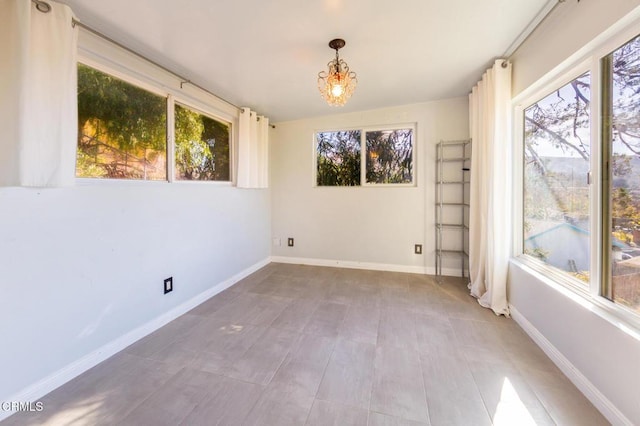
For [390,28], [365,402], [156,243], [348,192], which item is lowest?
[365,402]

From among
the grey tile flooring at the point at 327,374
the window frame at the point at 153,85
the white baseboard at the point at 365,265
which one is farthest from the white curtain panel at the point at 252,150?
the grey tile flooring at the point at 327,374

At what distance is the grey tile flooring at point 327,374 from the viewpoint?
1.40 m

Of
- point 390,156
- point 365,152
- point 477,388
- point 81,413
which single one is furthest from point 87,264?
point 390,156

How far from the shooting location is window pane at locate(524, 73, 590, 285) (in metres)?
1.74

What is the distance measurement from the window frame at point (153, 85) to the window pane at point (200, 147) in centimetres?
7

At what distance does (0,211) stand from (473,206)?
379 cm

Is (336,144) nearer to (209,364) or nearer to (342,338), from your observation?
(342,338)

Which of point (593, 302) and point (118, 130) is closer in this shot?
point (593, 302)

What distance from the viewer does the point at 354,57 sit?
231 cm

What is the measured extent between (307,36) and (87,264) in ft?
7.32

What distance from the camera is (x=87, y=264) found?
5.87 ft

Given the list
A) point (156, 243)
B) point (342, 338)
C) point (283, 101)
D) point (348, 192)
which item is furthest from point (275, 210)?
point (342, 338)

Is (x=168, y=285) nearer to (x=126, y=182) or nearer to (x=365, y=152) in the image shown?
→ (x=126, y=182)

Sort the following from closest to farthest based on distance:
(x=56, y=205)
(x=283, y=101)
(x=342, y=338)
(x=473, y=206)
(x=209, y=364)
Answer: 1. (x=56, y=205)
2. (x=209, y=364)
3. (x=342, y=338)
4. (x=473, y=206)
5. (x=283, y=101)
